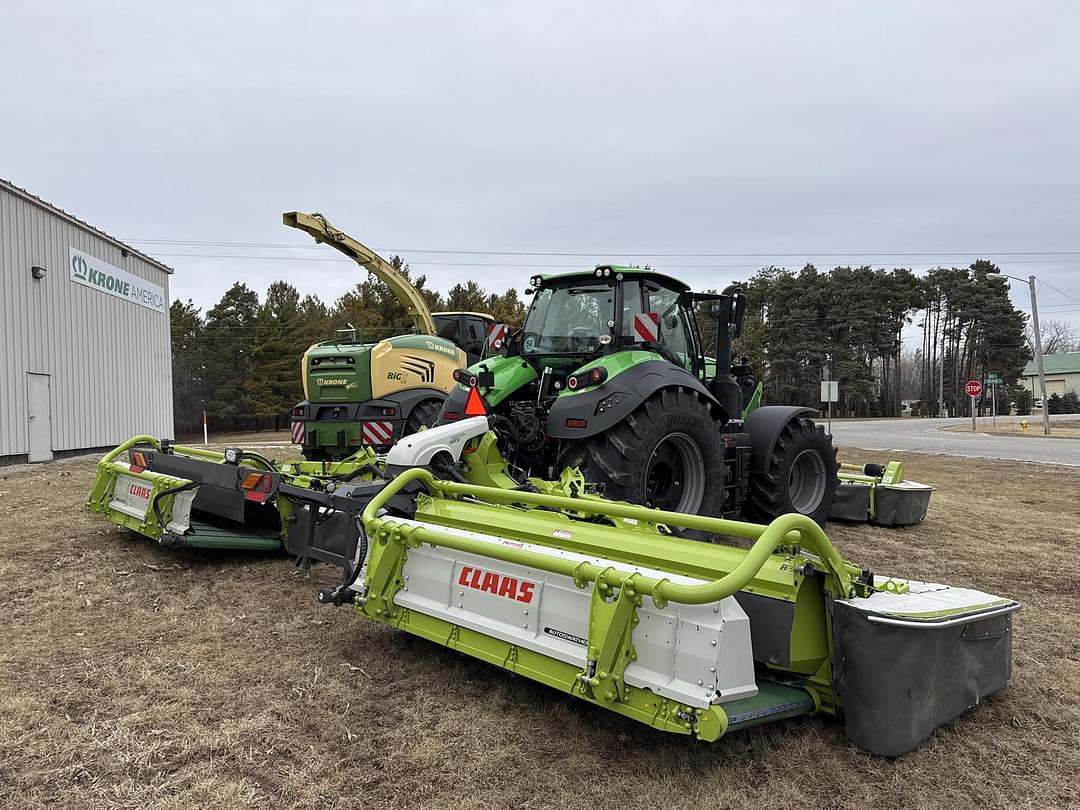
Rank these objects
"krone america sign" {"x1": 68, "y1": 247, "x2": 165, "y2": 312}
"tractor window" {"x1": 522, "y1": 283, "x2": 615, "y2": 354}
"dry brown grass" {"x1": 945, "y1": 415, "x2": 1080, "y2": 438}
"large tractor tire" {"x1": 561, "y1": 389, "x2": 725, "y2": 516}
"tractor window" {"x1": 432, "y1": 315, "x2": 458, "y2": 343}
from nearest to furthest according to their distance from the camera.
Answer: "large tractor tire" {"x1": 561, "y1": 389, "x2": 725, "y2": 516}
"tractor window" {"x1": 522, "y1": 283, "x2": 615, "y2": 354}
"tractor window" {"x1": 432, "y1": 315, "x2": 458, "y2": 343}
"krone america sign" {"x1": 68, "y1": 247, "x2": 165, "y2": 312}
"dry brown grass" {"x1": 945, "y1": 415, "x2": 1080, "y2": 438}

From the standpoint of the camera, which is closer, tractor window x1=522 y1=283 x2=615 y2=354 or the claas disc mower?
the claas disc mower

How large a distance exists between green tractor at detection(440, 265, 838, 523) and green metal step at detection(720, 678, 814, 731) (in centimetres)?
212

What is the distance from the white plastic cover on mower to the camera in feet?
8.18

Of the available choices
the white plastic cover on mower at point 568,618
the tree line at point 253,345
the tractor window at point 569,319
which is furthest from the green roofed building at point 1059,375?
the white plastic cover on mower at point 568,618

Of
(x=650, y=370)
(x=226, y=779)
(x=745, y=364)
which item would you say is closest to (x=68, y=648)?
(x=226, y=779)

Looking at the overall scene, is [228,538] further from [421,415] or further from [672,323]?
[421,415]

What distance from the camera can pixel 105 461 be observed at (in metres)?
6.10

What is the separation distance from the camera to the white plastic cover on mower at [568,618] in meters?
2.49

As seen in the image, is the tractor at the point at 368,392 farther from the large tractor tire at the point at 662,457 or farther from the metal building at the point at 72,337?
the metal building at the point at 72,337

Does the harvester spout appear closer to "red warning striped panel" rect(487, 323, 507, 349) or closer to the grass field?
"red warning striped panel" rect(487, 323, 507, 349)

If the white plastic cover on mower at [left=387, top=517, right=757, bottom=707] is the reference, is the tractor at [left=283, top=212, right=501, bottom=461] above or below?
above

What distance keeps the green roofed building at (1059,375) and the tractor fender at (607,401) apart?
79.0 metres

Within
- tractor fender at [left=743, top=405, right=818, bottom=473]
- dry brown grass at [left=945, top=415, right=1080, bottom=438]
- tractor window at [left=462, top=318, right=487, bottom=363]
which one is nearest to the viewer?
tractor fender at [left=743, top=405, right=818, bottom=473]

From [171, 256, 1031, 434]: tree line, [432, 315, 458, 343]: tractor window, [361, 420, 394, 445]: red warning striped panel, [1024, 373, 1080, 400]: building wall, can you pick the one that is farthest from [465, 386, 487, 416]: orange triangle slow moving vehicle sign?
[1024, 373, 1080, 400]: building wall
